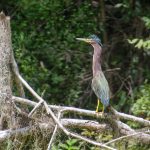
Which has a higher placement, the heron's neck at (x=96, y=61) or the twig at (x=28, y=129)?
the heron's neck at (x=96, y=61)

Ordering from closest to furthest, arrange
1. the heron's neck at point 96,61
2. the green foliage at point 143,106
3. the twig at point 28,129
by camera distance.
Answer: the heron's neck at point 96,61, the twig at point 28,129, the green foliage at point 143,106

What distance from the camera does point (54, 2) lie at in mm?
6695

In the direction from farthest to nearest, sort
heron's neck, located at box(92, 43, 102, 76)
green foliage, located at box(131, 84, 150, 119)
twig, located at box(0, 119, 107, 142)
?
green foliage, located at box(131, 84, 150, 119)
twig, located at box(0, 119, 107, 142)
heron's neck, located at box(92, 43, 102, 76)

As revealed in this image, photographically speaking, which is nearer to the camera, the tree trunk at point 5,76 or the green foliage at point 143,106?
the tree trunk at point 5,76

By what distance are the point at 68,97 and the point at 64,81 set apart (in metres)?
0.17

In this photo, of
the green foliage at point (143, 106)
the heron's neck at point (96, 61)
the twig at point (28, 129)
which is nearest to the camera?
the heron's neck at point (96, 61)

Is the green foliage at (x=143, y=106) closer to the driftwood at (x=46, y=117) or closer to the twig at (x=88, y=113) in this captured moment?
the twig at (x=88, y=113)

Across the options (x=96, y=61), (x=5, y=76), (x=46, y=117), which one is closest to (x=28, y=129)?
(x=46, y=117)

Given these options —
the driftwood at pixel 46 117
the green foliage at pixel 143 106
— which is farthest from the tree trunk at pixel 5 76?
the green foliage at pixel 143 106

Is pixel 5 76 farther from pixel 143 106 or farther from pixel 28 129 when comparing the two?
pixel 143 106

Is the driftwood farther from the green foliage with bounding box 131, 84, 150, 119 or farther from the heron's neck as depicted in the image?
the green foliage with bounding box 131, 84, 150, 119

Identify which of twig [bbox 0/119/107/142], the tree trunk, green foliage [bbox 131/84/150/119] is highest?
the tree trunk

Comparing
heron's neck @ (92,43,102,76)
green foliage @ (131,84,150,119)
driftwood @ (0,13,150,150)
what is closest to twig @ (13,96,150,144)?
driftwood @ (0,13,150,150)

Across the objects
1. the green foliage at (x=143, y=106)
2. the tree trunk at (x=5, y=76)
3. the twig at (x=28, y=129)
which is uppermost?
the tree trunk at (x=5, y=76)
